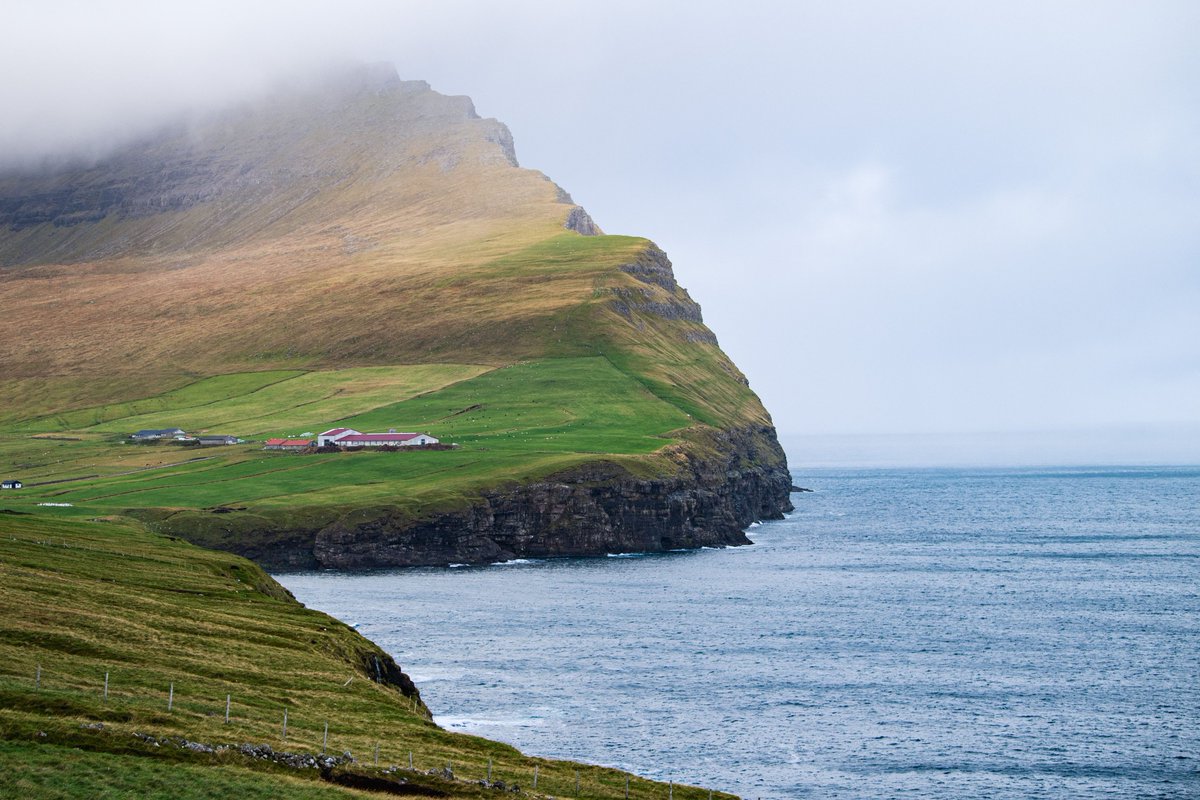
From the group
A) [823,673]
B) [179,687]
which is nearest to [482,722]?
[179,687]

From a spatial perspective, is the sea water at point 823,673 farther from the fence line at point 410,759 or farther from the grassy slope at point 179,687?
the fence line at point 410,759

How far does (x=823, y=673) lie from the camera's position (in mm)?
118562

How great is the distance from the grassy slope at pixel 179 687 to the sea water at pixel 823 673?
45.7 ft

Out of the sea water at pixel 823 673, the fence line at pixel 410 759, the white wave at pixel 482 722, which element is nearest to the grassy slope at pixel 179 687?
the fence line at pixel 410 759

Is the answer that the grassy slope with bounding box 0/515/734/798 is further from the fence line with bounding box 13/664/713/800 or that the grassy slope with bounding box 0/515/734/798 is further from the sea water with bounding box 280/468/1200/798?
the sea water with bounding box 280/468/1200/798

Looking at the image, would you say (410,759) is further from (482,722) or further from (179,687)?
(482,722)

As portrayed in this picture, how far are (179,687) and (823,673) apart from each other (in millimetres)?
64030

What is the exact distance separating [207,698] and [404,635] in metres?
63.9

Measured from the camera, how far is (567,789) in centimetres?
6862

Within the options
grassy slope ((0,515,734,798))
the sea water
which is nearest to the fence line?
grassy slope ((0,515,734,798))

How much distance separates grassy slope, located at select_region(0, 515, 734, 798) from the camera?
56969 mm

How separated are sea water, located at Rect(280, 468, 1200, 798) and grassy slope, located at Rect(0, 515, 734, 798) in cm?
1393

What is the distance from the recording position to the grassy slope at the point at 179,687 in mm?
56969

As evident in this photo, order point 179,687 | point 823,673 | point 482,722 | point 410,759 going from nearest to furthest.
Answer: point 410,759, point 179,687, point 482,722, point 823,673
